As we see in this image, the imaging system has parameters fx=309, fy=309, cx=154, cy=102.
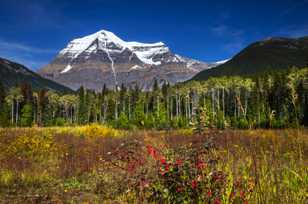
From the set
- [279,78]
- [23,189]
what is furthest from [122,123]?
[23,189]

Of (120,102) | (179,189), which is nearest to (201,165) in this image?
(179,189)

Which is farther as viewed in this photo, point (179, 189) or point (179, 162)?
point (179, 162)

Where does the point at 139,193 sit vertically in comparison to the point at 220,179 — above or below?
below

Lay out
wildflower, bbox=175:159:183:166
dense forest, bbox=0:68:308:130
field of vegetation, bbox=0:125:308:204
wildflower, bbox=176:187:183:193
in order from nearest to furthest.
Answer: field of vegetation, bbox=0:125:308:204
wildflower, bbox=176:187:183:193
wildflower, bbox=175:159:183:166
dense forest, bbox=0:68:308:130

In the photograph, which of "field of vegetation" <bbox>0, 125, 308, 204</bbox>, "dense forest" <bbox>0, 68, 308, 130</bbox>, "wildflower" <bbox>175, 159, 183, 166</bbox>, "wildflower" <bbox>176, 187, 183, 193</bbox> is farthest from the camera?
"dense forest" <bbox>0, 68, 308, 130</bbox>

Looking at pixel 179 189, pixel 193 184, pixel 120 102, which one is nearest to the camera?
pixel 193 184

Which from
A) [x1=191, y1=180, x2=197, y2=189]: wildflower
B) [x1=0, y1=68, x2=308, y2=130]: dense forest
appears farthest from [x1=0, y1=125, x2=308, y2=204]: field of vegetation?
[x1=0, y1=68, x2=308, y2=130]: dense forest

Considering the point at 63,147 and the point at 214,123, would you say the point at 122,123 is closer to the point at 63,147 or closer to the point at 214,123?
the point at 63,147

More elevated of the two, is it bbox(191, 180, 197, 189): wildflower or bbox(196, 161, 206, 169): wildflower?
bbox(196, 161, 206, 169): wildflower

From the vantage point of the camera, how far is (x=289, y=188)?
3.45 m

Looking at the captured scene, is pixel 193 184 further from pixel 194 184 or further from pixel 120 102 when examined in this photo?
pixel 120 102

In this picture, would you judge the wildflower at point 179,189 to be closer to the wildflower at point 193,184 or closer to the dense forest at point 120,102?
the wildflower at point 193,184

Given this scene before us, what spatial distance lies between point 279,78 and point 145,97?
4283 cm

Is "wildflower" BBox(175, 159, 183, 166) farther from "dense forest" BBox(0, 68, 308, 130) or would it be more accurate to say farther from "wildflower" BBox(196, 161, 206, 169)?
"dense forest" BBox(0, 68, 308, 130)
